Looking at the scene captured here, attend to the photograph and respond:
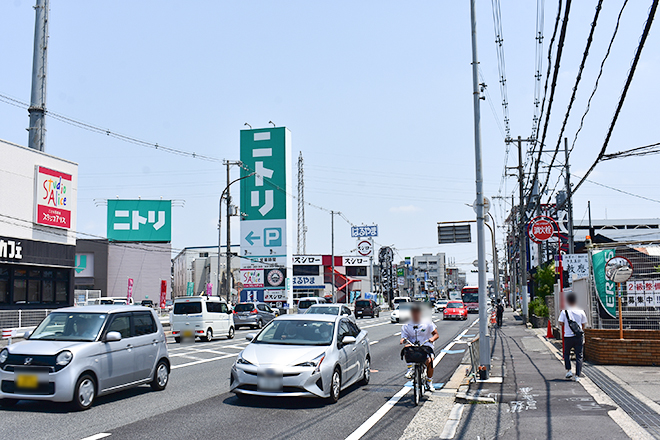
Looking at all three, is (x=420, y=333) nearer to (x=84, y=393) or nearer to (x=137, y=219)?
(x=84, y=393)

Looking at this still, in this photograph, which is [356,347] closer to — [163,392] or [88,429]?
[163,392]

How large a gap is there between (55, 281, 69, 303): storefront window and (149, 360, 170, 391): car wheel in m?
24.2

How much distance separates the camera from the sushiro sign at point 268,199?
210 ft

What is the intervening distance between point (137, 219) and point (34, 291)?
117ft

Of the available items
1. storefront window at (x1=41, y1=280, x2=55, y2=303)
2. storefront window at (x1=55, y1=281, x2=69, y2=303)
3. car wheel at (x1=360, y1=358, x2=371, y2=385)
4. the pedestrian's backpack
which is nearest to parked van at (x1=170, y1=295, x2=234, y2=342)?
storefront window at (x1=41, y1=280, x2=55, y2=303)

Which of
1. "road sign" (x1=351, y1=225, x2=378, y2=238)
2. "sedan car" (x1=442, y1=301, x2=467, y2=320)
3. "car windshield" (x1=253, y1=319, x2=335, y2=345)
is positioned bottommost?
"sedan car" (x1=442, y1=301, x2=467, y2=320)

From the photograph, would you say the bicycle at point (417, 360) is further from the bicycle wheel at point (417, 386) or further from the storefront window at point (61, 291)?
the storefront window at point (61, 291)

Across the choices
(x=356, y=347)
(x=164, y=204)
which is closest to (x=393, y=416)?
(x=356, y=347)

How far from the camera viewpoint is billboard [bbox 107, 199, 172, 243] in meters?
66.1

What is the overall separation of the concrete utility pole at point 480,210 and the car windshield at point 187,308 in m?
15.3


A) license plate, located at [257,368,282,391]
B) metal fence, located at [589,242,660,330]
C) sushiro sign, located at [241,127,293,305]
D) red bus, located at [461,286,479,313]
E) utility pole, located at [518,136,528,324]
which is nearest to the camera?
license plate, located at [257,368,282,391]

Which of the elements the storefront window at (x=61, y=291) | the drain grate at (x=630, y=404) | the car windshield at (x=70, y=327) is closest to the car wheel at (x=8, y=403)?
the car windshield at (x=70, y=327)

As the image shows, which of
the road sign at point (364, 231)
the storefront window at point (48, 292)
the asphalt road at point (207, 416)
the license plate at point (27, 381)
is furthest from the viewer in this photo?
the road sign at point (364, 231)

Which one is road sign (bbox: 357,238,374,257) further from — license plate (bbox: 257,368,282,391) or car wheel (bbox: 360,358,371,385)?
license plate (bbox: 257,368,282,391)
